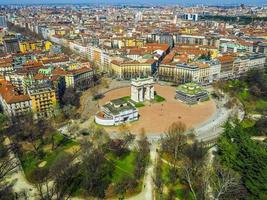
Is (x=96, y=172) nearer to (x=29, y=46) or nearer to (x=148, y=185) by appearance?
(x=148, y=185)

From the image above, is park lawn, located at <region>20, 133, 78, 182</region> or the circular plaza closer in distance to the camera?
park lawn, located at <region>20, 133, 78, 182</region>

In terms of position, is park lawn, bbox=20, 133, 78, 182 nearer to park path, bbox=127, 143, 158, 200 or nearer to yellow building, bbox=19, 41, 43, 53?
park path, bbox=127, 143, 158, 200

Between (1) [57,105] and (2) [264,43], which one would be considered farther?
(2) [264,43]

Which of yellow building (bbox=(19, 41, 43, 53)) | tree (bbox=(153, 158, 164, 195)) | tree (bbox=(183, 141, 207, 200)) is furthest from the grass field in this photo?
yellow building (bbox=(19, 41, 43, 53))

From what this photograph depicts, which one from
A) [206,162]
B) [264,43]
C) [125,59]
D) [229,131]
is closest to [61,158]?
[206,162]

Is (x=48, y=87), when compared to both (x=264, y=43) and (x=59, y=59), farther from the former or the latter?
(x=264, y=43)
